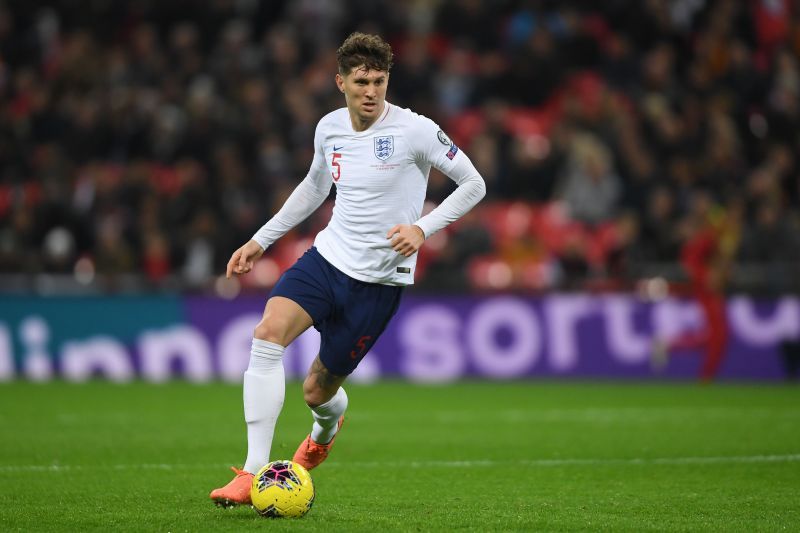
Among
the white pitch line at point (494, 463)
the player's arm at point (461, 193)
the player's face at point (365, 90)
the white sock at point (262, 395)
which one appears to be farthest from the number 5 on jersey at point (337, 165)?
the white pitch line at point (494, 463)

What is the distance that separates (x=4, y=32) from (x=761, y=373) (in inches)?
531

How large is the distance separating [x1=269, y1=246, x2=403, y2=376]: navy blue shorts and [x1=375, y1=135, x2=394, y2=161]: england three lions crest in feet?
2.22

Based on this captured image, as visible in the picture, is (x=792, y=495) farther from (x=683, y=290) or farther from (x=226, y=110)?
(x=226, y=110)

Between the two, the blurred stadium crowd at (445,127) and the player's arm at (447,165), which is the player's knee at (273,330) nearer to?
the player's arm at (447,165)

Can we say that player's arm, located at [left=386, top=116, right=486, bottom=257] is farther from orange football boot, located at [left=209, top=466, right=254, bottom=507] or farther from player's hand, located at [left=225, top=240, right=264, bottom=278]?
orange football boot, located at [left=209, top=466, right=254, bottom=507]

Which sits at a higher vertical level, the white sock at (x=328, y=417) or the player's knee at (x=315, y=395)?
the player's knee at (x=315, y=395)

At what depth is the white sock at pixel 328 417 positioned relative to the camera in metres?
7.32

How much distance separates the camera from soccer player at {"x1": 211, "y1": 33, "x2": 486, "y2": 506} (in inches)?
264

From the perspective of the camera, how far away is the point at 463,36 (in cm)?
2041

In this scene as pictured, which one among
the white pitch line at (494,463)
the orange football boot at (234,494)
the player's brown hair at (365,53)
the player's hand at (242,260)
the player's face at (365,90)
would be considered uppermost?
the player's brown hair at (365,53)

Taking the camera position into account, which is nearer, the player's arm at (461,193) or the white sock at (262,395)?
the white sock at (262,395)

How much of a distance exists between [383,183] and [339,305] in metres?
0.73

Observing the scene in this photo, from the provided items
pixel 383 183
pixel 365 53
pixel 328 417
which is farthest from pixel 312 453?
pixel 365 53

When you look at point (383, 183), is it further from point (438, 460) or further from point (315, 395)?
point (438, 460)
